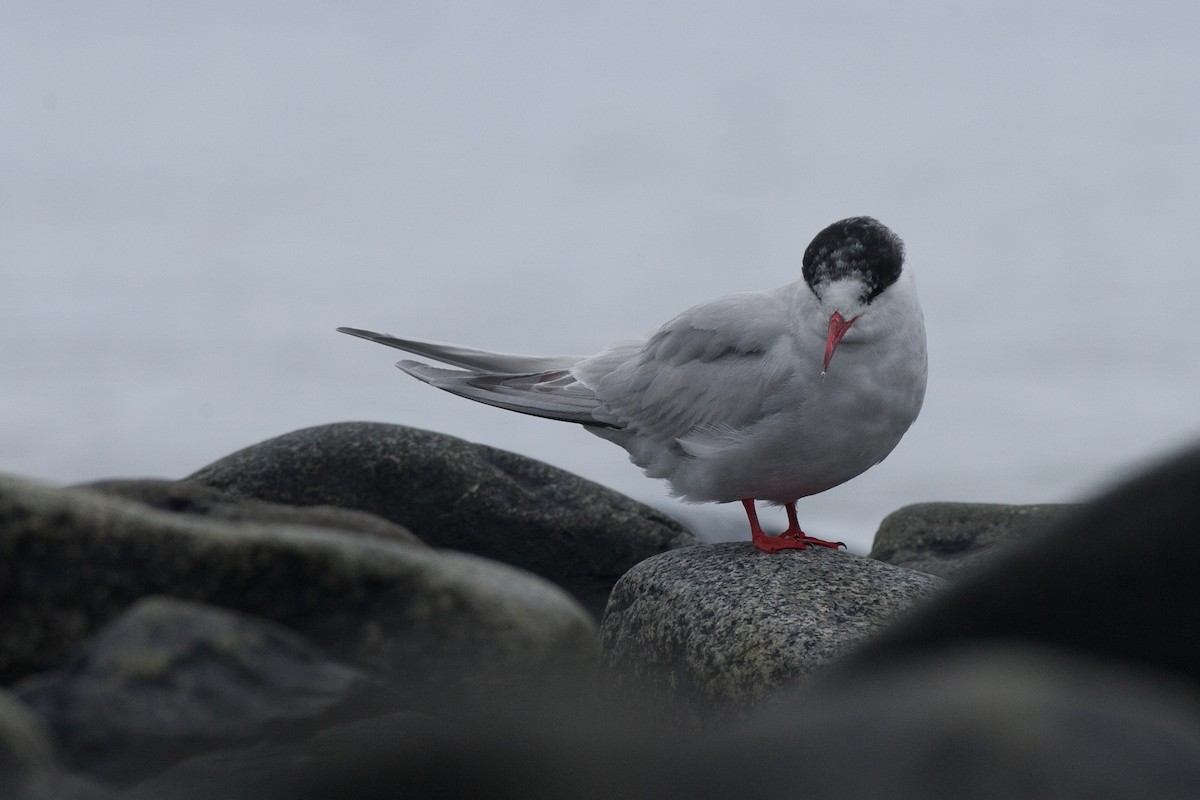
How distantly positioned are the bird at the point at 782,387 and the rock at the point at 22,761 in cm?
419

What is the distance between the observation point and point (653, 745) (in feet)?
7.82

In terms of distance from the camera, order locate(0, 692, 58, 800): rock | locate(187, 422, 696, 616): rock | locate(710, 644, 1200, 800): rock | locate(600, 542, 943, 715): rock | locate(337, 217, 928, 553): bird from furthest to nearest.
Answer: locate(187, 422, 696, 616): rock, locate(337, 217, 928, 553): bird, locate(600, 542, 943, 715): rock, locate(0, 692, 58, 800): rock, locate(710, 644, 1200, 800): rock

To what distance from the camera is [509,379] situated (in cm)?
779

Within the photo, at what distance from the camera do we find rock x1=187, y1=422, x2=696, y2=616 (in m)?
7.64

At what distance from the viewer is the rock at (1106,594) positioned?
3092mm

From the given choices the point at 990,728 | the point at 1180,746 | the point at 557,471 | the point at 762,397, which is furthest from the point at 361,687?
the point at 557,471

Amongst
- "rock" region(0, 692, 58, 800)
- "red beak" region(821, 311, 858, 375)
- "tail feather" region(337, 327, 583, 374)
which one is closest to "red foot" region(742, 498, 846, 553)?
"red beak" region(821, 311, 858, 375)

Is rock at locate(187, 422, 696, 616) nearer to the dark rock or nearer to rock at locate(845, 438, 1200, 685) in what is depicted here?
rock at locate(845, 438, 1200, 685)

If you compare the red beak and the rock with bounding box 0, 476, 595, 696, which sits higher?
the red beak

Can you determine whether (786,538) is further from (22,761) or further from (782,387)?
(22,761)

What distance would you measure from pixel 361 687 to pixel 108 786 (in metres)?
0.63

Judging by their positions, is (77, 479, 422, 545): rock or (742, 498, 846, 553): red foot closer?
(77, 479, 422, 545): rock

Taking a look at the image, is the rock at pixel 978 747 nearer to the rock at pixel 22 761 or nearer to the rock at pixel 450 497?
the rock at pixel 22 761

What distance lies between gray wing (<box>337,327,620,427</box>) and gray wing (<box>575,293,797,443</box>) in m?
0.14
